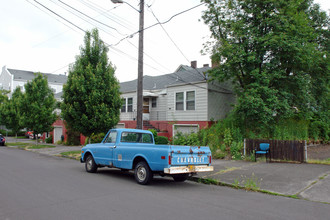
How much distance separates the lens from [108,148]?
9.63 metres

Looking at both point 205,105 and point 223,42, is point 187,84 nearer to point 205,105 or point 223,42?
point 205,105

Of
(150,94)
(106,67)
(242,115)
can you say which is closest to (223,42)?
(242,115)

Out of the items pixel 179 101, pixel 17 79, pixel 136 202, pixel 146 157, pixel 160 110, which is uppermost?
pixel 17 79

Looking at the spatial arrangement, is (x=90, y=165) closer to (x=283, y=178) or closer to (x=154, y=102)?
(x=283, y=178)

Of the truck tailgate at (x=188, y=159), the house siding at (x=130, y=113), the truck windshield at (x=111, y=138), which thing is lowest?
the truck tailgate at (x=188, y=159)

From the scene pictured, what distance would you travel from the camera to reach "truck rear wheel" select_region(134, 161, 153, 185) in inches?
313

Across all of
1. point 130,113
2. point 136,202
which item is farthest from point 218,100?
point 136,202

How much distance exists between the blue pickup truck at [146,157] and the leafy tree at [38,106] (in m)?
15.6

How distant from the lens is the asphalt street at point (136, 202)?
517 cm

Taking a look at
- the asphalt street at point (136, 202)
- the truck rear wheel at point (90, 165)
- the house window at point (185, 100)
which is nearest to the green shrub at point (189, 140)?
the house window at point (185, 100)

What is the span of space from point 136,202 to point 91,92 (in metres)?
10.2

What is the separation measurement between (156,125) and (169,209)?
16.4 m

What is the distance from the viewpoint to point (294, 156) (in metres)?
12.1

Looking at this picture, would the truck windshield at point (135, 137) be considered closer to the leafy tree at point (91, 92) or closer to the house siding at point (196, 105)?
the leafy tree at point (91, 92)
